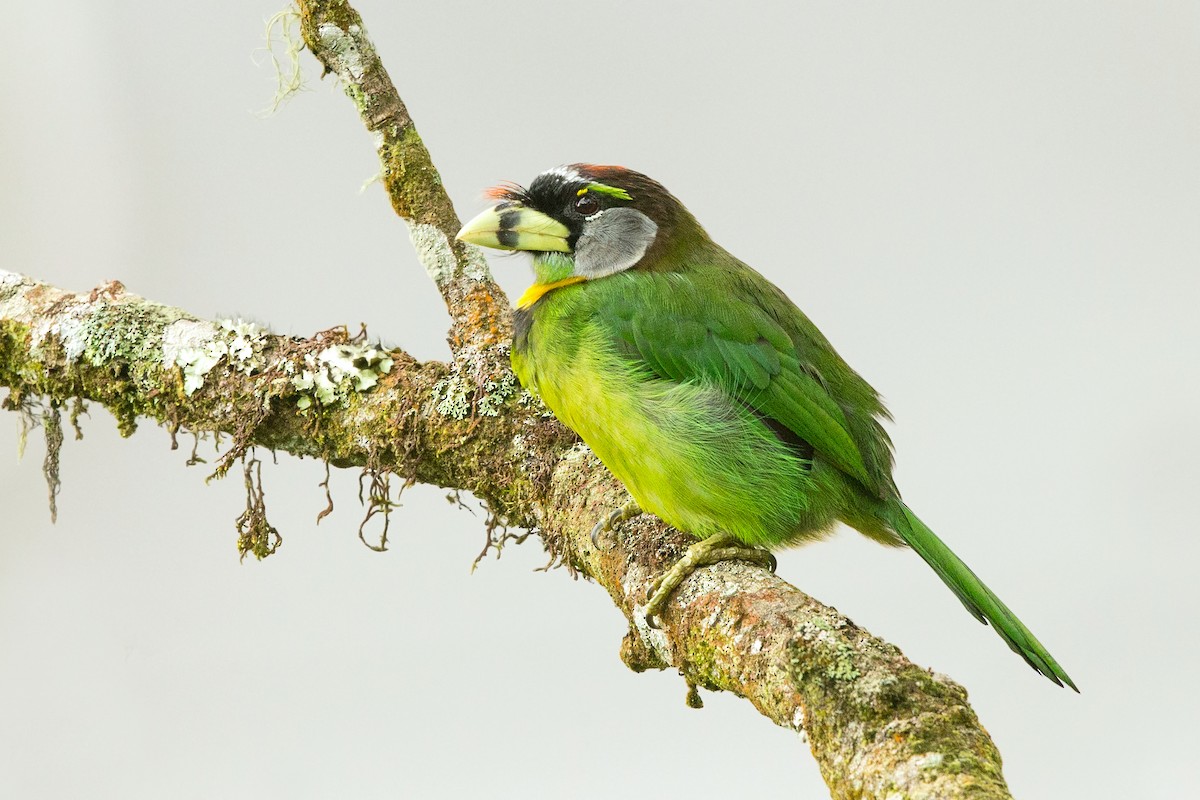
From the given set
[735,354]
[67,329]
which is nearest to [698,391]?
[735,354]

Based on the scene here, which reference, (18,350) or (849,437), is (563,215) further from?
(18,350)

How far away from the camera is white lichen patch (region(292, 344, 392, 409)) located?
2.93 meters

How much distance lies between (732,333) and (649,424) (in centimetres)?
30

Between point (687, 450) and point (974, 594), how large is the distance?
0.68m

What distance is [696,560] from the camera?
2318 mm

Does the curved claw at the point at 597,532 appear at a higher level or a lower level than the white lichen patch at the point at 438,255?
lower

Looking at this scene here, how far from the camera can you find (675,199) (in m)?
2.89

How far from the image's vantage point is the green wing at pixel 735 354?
259 cm

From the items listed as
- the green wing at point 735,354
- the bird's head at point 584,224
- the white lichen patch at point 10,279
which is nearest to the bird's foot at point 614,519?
the green wing at point 735,354

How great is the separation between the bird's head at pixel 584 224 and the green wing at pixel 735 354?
0.13m

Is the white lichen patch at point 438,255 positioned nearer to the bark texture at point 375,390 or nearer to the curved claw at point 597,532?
the bark texture at point 375,390

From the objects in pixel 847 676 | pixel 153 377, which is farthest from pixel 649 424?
pixel 153 377

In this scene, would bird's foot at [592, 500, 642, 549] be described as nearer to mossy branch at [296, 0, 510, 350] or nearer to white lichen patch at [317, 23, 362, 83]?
mossy branch at [296, 0, 510, 350]

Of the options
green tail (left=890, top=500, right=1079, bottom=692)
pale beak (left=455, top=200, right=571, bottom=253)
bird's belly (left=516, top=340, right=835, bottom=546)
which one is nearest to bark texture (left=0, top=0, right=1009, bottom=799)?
bird's belly (left=516, top=340, right=835, bottom=546)
